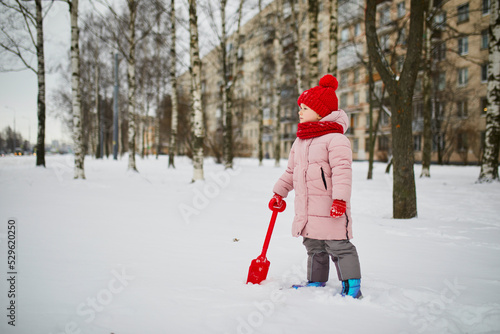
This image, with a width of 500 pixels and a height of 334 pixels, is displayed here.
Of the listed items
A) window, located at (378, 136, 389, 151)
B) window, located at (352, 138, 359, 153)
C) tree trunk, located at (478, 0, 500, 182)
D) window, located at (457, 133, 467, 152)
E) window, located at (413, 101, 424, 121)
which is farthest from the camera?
window, located at (352, 138, 359, 153)

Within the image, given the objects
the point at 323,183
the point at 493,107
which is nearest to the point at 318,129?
the point at 323,183

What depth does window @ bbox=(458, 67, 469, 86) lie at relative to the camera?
23.3m

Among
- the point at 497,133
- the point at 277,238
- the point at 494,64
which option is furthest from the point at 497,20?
the point at 277,238

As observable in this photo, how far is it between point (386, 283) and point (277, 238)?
5.40ft

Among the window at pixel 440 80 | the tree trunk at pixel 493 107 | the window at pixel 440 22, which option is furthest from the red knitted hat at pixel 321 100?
the window at pixel 440 80

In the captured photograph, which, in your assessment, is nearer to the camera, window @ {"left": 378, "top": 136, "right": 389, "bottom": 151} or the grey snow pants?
the grey snow pants

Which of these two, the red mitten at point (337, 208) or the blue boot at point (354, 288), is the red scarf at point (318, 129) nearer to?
the red mitten at point (337, 208)

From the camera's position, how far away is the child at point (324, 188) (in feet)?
6.79

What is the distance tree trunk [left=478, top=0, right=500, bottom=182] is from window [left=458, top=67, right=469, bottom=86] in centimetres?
1734

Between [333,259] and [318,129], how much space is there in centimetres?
98

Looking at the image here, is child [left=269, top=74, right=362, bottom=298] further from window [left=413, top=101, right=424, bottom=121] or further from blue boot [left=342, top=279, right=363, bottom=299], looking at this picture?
window [left=413, top=101, right=424, bottom=121]

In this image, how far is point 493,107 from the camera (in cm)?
879

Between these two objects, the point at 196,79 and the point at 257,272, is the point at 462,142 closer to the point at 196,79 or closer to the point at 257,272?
the point at 196,79

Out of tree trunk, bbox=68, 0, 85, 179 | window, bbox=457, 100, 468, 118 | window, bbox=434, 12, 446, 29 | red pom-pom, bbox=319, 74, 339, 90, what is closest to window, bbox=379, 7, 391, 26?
window, bbox=434, 12, 446, 29
